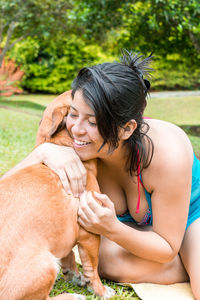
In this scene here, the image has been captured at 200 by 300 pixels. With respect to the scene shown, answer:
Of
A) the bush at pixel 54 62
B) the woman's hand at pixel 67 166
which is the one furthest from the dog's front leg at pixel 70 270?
the bush at pixel 54 62

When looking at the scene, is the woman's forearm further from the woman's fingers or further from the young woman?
the woman's fingers

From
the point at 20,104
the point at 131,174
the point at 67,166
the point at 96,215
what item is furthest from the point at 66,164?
the point at 20,104

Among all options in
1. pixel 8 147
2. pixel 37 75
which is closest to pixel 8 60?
pixel 37 75

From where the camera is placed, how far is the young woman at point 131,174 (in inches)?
95.7

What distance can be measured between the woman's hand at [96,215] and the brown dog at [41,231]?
0.06 m

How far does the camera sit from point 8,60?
20.5 metres

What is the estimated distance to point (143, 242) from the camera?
276 cm

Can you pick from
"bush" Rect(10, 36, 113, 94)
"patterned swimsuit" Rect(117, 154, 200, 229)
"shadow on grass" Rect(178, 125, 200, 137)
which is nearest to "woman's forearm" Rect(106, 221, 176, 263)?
"patterned swimsuit" Rect(117, 154, 200, 229)

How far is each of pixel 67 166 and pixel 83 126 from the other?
35cm

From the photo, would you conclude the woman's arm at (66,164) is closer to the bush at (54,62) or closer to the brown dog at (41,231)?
the brown dog at (41,231)

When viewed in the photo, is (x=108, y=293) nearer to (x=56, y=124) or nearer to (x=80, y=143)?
(x=80, y=143)

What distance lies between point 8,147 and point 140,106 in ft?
17.6

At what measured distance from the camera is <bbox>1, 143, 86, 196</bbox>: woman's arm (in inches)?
104

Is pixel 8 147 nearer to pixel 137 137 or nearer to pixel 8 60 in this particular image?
pixel 137 137
